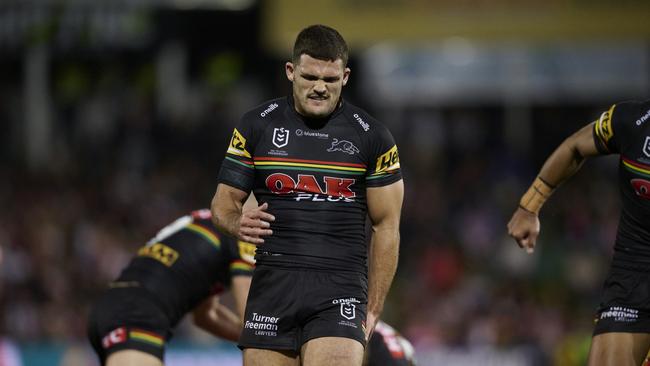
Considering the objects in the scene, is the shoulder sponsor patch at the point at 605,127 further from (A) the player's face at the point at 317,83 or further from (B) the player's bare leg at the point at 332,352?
(B) the player's bare leg at the point at 332,352

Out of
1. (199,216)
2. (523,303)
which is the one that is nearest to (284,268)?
(199,216)

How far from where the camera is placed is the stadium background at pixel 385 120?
53.9ft

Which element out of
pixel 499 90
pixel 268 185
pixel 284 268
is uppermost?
pixel 499 90

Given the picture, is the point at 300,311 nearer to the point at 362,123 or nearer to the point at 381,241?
the point at 381,241

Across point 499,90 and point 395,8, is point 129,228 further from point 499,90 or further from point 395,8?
point 499,90

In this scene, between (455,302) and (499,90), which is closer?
(455,302)

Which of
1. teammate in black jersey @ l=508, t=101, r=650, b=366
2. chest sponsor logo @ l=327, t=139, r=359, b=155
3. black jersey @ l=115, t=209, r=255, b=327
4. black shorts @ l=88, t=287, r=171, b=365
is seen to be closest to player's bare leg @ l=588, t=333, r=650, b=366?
teammate in black jersey @ l=508, t=101, r=650, b=366

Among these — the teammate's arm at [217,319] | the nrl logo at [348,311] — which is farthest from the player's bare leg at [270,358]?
the teammate's arm at [217,319]

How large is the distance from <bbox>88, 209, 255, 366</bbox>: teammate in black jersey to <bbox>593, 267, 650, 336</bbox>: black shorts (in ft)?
8.56

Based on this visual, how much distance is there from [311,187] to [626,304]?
2.02m

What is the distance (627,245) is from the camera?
7.34 metres

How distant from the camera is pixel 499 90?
26.8m

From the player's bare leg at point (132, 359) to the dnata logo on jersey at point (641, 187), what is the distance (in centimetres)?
367

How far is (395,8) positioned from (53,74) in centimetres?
856
